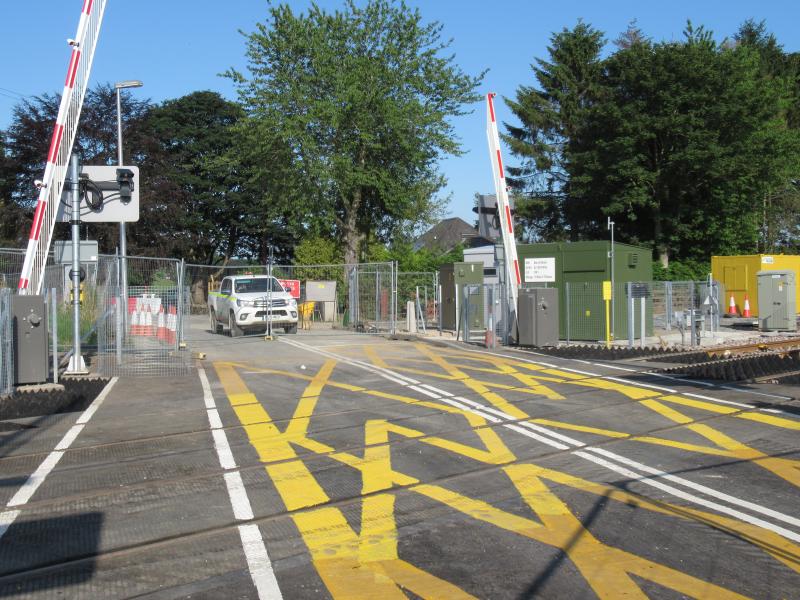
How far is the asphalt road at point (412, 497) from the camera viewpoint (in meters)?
4.95

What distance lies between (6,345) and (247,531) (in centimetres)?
743

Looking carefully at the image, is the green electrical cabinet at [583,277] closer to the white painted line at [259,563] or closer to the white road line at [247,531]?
the white road line at [247,531]

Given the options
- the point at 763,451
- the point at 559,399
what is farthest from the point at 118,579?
the point at 559,399

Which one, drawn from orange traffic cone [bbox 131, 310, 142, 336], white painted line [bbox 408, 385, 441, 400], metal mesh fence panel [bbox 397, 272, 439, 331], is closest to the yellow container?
metal mesh fence panel [bbox 397, 272, 439, 331]

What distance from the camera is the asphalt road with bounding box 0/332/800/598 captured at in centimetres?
495

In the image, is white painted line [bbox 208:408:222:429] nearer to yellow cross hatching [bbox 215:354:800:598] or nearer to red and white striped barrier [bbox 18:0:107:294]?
yellow cross hatching [bbox 215:354:800:598]

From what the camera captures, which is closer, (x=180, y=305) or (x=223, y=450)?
(x=223, y=450)

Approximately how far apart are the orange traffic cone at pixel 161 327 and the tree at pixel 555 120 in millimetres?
42784

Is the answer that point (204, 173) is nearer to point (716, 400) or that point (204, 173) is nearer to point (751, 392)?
point (751, 392)

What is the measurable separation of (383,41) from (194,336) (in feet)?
71.1

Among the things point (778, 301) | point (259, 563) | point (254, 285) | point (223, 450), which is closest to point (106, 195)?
point (254, 285)

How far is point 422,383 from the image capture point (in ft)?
44.6

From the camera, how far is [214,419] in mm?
10375

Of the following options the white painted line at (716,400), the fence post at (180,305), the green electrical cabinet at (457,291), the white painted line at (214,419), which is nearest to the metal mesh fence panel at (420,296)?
the green electrical cabinet at (457,291)
